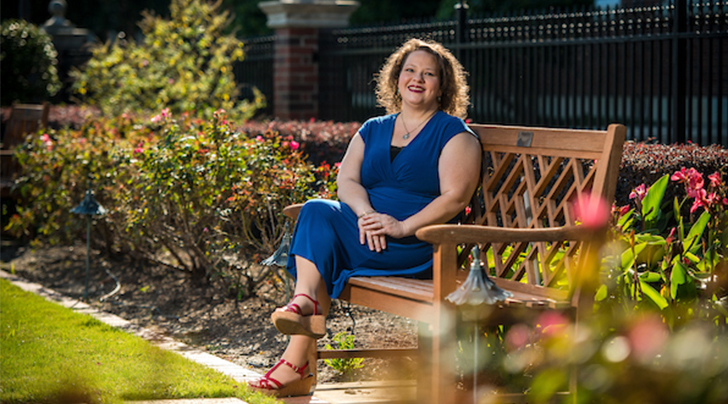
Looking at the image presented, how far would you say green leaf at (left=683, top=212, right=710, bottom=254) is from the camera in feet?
11.0

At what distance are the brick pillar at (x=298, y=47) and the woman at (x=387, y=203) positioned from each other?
6.02 meters

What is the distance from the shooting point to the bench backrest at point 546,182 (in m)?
3.07

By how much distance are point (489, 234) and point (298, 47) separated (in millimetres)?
7133

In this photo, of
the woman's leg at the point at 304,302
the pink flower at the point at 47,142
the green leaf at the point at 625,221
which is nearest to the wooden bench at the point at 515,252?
the woman's leg at the point at 304,302

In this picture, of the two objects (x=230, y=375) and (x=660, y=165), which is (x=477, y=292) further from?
(x=660, y=165)

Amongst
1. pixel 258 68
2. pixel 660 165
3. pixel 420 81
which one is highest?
pixel 258 68

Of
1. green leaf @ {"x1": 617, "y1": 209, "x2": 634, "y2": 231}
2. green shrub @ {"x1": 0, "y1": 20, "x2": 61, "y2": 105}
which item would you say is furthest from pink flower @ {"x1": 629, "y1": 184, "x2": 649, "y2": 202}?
green shrub @ {"x1": 0, "y1": 20, "x2": 61, "y2": 105}

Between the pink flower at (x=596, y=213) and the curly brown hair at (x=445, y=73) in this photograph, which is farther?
the curly brown hair at (x=445, y=73)

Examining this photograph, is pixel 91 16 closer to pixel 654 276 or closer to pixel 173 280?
pixel 173 280

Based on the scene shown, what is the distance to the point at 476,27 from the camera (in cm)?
815

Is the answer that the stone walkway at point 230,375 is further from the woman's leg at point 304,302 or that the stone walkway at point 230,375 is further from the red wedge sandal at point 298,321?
the red wedge sandal at point 298,321

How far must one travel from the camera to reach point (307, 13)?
9617mm

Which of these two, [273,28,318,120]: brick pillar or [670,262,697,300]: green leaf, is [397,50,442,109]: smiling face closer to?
[670,262,697,300]: green leaf

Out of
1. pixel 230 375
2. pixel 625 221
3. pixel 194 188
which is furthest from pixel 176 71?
pixel 625 221
